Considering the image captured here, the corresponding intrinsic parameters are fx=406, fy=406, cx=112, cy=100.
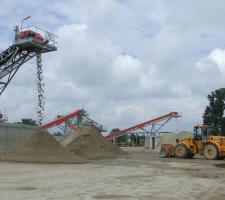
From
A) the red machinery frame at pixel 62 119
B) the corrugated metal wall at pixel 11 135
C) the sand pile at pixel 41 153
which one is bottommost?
the sand pile at pixel 41 153

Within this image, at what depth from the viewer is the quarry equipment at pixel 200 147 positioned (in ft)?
96.3

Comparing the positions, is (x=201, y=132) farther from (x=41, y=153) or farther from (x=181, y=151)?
(x=41, y=153)

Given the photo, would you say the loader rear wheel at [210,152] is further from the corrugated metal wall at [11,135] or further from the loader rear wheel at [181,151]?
the corrugated metal wall at [11,135]

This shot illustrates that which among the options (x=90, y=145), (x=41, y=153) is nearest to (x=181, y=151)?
(x=90, y=145)

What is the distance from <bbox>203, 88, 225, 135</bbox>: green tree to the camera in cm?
6788

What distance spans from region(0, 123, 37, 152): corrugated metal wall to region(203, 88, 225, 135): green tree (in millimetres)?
40121

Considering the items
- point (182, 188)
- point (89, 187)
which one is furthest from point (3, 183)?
point (182, 188)

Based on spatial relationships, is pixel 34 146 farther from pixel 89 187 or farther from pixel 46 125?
pixel 46 125

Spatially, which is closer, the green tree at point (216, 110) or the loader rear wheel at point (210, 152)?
the loader rear wheel at point (210, 152)

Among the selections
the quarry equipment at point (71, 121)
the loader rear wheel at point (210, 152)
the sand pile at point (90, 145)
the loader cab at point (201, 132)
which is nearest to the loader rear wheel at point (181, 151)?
the loader cab at point (201, 132)

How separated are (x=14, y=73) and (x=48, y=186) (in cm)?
2389

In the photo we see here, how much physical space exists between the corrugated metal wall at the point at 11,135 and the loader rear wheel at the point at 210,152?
611 inches

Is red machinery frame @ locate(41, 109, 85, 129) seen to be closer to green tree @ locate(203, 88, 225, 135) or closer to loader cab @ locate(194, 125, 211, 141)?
green tree @ locate(203, 88, 225, 135)

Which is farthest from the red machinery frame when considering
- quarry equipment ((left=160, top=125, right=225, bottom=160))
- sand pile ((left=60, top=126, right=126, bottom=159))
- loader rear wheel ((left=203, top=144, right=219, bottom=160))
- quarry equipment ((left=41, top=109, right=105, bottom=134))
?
loader rear wheel ((left=203, top=144, right=219, bottom=160))
